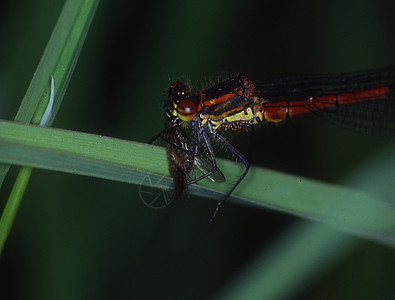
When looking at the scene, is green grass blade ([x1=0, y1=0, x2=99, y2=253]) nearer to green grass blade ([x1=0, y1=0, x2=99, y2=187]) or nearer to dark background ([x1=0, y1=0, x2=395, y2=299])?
green grass blade ([x1=0, y1=0, x2=99, y2=187])

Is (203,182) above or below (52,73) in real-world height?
below

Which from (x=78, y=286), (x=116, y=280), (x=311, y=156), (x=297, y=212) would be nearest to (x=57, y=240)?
(x=78, y=286)

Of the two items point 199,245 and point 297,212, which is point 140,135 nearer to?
point 199,245

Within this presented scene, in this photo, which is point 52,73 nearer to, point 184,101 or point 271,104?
point 184,101

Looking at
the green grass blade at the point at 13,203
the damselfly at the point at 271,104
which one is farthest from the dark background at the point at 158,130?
the green grass blade at the point at 13,203

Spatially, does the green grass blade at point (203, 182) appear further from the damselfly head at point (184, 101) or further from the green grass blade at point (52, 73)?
the damselfly head at point (184, 101)

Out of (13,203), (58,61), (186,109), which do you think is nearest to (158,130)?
(186,109)

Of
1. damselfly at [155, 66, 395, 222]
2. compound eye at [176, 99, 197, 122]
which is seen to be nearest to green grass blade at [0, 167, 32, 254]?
Answer: damselfly at [155, 66, 395, 222]
